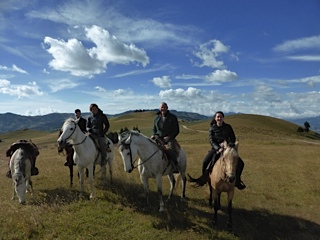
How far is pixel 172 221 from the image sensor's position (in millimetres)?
9422


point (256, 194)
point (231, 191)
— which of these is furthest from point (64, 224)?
point (256, 194)

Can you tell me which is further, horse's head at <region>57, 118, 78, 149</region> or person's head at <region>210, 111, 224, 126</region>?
person's head at <region>210, 111, 224, 126</region>

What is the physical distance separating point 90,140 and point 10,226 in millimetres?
4365

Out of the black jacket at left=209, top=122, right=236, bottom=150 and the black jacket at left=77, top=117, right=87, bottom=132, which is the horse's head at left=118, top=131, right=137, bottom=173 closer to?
the black jacket at left=209, top=122, right=236, bottom=150

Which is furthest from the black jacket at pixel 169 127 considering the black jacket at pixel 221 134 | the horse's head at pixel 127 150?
the horse's head at pixel 127 150

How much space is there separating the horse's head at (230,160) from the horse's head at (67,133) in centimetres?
570

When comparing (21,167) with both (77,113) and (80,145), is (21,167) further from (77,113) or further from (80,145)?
(77,113)

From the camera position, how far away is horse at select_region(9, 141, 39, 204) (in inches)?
410

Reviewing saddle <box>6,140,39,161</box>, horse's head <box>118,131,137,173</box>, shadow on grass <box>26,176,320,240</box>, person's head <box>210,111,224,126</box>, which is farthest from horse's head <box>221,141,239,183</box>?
saddle <box>6,140,39,161</box>

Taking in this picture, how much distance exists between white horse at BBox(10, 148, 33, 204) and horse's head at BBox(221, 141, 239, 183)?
7769 mm

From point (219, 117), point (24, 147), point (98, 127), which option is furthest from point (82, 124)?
point (219, 117)

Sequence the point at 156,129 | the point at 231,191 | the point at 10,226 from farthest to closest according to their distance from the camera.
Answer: the point at 156,129, the point at 231,191, the point at 10,226

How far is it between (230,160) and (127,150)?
11.4ft

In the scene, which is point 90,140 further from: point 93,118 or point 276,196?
point 276,196
